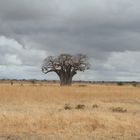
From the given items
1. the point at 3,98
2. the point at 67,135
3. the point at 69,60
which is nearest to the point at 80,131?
the point at 67,135

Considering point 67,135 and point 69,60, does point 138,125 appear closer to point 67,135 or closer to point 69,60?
point 67,135

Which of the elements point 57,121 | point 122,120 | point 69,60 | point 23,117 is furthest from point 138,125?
point 69,60

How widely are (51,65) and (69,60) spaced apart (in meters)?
3.41

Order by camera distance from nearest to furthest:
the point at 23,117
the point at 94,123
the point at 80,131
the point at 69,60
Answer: the point at 80,131
the point at 94,123
the point at 23,117
the point at 69,60

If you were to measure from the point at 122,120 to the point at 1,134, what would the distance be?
16.9 feet

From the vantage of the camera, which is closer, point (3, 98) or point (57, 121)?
point (57, 121)

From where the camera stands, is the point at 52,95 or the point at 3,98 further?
the point at 52,95

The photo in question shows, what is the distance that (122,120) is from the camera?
1856 cm

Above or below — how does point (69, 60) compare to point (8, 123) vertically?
above

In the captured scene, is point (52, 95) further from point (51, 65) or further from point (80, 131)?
point (51, 65)

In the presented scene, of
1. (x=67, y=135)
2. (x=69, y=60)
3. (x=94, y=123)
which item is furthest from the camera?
(x=69, y=60)

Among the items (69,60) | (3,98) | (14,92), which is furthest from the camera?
(69,60)

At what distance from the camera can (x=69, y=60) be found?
83.9m

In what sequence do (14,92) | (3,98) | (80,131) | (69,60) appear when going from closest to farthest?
(80,131), (3,98), (14,92), (69,60)
